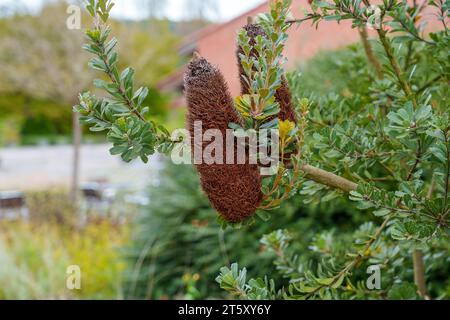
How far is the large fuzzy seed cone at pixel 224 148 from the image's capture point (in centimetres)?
115

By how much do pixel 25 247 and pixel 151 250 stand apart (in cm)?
223

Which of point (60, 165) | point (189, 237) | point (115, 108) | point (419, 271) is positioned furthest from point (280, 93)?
point (60, 165)

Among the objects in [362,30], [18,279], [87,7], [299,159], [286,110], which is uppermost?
[362,30]

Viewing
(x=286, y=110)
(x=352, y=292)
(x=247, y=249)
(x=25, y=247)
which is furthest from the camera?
(x=25, y=247)

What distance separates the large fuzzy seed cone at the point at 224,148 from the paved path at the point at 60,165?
1371 cm

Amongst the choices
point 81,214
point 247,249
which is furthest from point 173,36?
point 247,249

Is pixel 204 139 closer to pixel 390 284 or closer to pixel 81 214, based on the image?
pixel 390 284

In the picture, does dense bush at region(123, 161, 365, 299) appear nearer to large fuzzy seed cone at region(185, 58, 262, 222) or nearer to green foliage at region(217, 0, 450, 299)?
green foliage at region(217, 0, 450, 299)

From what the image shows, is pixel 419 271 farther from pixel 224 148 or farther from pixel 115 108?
pixel 115 108

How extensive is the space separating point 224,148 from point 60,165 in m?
22.3

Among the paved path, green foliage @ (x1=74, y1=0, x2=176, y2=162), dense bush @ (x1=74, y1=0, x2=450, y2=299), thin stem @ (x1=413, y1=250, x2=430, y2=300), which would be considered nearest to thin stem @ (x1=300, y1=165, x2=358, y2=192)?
dense bush @ (x1=74, y1=0, x2=450, y2=299)

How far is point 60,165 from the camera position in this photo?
74.2 feet

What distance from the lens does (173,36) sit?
2816 centimetres

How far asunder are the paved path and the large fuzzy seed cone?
45.0 feet
